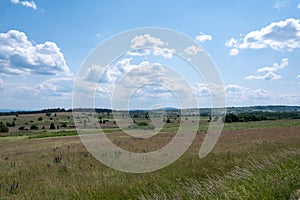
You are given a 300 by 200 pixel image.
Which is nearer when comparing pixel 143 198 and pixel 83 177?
pixel 143 198

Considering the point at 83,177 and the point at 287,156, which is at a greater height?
the point at 287,156

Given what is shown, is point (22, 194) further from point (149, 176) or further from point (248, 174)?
point (248, 174)

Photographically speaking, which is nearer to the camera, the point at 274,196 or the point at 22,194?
the point at 274,196

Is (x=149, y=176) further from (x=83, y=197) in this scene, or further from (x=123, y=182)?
(x=83, y=197)

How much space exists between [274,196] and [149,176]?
14.0 ft

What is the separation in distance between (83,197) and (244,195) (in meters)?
4.08

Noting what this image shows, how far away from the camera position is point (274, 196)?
6.77 metres

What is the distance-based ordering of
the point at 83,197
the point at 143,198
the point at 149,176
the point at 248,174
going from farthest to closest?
the point at 149,176, the point at 248,174, the point at 83,197, the point at 143,198

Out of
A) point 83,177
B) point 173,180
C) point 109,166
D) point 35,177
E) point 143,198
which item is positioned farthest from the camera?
point 109,166

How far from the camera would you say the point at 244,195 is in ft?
21.8

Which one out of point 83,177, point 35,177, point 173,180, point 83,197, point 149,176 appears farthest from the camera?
point 35,177

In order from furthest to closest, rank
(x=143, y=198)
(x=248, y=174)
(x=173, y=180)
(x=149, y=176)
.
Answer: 1. (x=149, y=176)
2. (x=173, y=180)
3. (x=248, y=174)
4. (x=143, y=198)

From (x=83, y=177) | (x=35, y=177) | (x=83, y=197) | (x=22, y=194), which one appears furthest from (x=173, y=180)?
(x=35, y=177)

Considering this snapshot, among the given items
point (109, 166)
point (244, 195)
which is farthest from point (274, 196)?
point (109, 166)
